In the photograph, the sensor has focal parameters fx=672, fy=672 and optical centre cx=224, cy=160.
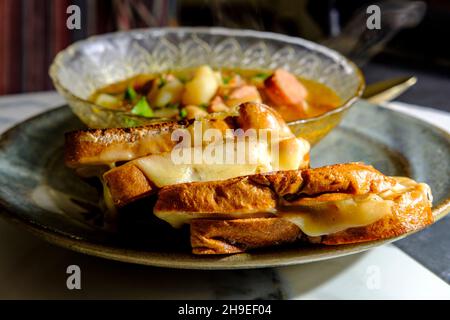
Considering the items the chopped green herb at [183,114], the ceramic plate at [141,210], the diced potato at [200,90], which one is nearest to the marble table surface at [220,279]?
the ceramic plate at [141,210]

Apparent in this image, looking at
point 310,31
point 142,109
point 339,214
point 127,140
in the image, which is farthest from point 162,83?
point 310,31

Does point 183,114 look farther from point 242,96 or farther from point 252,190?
point 252,190

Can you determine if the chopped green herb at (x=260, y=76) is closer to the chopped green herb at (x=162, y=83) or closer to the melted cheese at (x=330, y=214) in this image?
the chopped green herb at (x=162, y=83)

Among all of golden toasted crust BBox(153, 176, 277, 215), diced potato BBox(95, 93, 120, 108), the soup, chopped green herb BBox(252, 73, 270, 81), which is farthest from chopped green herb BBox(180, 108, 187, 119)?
golden toasted crust BBox(153, 176, 277, 215)

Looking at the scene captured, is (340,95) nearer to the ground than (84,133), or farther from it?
nearer to the ground

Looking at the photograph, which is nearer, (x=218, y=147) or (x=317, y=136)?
(x=218, y=147)

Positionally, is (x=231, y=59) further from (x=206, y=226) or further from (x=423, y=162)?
(x=206, y=226)
